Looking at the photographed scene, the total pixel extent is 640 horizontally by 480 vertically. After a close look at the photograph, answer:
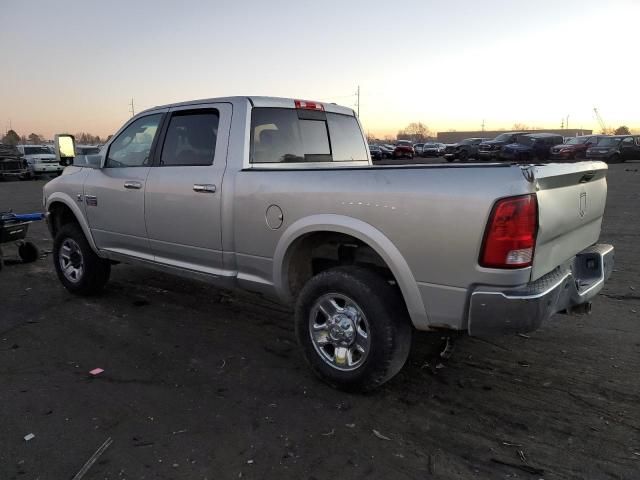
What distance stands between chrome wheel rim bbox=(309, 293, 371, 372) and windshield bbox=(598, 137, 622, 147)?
33.2m

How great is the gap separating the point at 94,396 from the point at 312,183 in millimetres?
2079

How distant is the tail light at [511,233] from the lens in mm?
2598

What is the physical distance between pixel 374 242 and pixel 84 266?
12.4ft

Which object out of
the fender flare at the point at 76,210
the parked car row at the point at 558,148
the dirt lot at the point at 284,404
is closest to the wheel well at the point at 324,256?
the dirt lot at the point at 284,404

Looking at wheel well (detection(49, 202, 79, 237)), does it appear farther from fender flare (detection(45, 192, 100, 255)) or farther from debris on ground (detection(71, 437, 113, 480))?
debris on ground (detection(71, 437, 113, 480))

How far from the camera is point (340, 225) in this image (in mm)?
3201

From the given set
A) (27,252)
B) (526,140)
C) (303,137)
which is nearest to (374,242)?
(303,137)

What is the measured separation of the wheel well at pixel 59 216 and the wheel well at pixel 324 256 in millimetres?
3315

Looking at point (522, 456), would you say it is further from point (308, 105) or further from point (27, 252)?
point (27, 252)

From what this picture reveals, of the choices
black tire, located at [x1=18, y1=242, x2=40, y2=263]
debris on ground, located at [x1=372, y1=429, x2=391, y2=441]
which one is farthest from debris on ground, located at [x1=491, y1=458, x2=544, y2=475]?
black tire, located at [x1=18, y1=242, x2=40, y2=263]

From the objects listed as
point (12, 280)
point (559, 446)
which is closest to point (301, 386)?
point (559, 446)

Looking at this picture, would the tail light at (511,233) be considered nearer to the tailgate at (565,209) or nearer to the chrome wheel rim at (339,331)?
the tailgate at (565,209)

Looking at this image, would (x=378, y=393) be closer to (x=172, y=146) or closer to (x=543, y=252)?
(x=543, y=252)

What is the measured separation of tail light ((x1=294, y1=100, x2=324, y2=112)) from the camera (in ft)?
14.9
